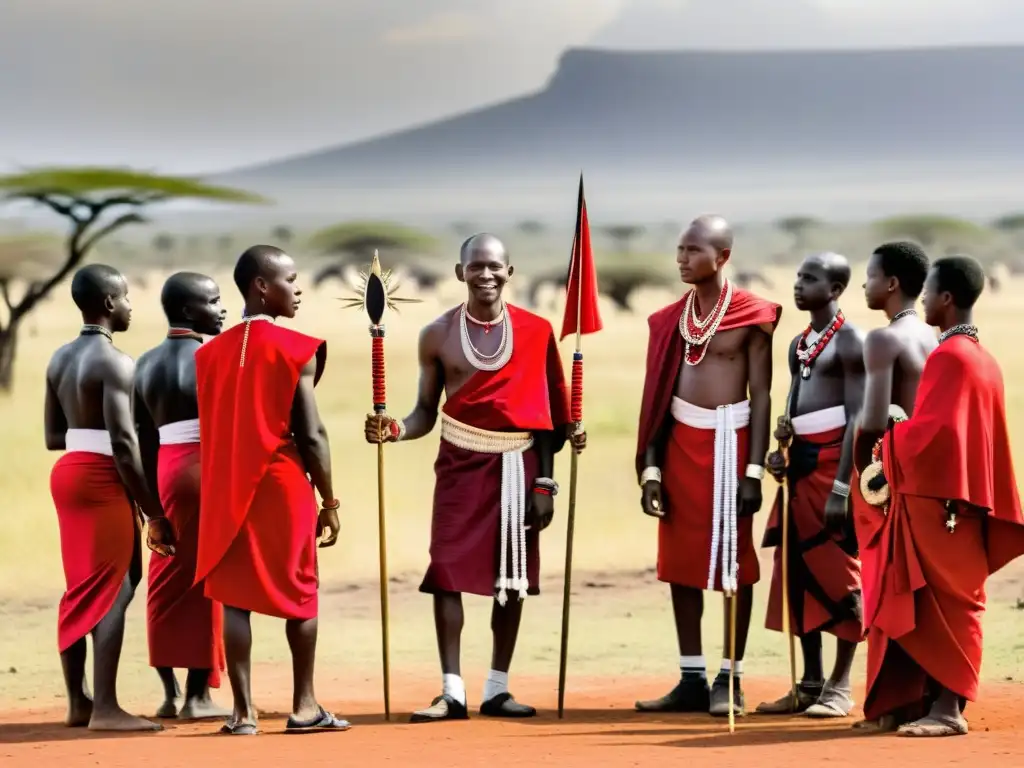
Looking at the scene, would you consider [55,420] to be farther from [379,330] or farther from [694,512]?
[694,512]

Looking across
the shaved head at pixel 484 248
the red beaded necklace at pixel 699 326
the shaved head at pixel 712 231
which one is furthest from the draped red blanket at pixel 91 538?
the shaved head at pixel 712 231

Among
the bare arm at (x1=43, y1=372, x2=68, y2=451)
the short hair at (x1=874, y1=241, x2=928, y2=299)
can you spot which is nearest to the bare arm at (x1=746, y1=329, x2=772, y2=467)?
the short hair at (x1=874, y1=241, x2=928, y2=299)

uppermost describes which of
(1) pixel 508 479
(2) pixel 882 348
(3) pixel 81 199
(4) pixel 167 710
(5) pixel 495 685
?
(3) pixel 81 199

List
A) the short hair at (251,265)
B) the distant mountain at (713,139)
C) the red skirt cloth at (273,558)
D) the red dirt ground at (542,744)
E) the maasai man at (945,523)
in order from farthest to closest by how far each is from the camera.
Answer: the distant mountain at (713,139)
the short hair at (251,265)
the red skirt cloth at (273,558)
the maasai man at (945,523)
the red dirt ground at (542,744)

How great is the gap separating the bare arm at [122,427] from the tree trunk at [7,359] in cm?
2134

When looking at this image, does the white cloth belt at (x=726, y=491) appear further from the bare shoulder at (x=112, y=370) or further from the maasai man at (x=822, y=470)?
the bare shoulder at (x=112, y=370)

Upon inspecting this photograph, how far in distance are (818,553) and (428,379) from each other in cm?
206

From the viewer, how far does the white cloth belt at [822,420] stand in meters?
9.25

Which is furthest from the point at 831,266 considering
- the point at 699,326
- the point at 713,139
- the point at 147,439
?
the point at 713,139

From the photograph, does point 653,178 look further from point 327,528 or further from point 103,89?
point 327,528

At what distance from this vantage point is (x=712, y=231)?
366 inches

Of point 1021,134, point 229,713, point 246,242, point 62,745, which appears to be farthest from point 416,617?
point 1021,134

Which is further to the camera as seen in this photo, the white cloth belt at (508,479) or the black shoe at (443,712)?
the white cloth belt at (508,479)

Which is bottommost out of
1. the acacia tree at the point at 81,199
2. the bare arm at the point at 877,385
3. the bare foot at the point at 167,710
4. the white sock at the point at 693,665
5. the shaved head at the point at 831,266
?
the bare foot at the point at 167,710
